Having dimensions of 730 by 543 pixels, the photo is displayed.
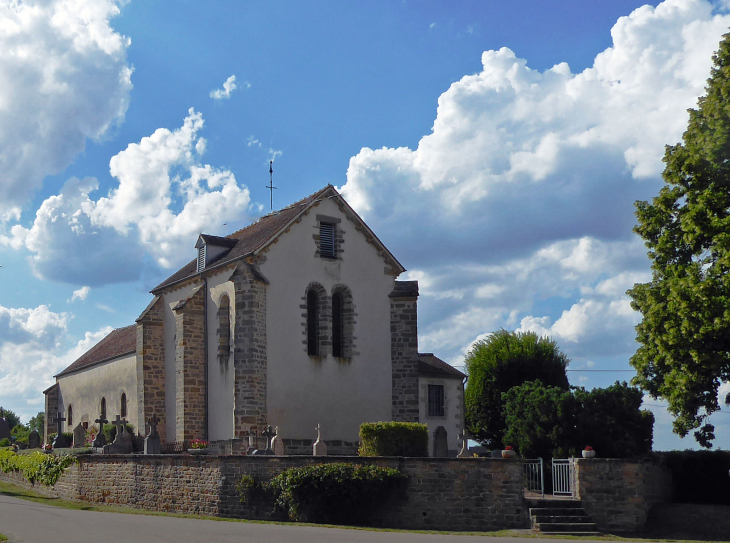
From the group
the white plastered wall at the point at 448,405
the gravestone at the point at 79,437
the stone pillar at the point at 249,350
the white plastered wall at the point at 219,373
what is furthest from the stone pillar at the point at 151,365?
the white plastered wall at the point at 448,405

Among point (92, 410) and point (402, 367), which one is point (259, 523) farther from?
point (92, 410)

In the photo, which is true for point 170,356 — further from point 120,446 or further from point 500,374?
point 500,374

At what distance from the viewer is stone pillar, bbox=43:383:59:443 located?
48.2 metres

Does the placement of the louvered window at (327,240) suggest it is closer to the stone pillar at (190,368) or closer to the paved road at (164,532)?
the stone pillar at (190,368)

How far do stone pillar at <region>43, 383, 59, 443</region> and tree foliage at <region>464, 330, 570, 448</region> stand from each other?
25153 millimetres

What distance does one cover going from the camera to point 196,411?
30406 millimetres

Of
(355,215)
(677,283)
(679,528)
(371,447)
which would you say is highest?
(355,215)

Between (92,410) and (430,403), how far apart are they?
18264 millimetres

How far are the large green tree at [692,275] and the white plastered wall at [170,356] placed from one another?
17272mm

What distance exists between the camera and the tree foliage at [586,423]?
93.6 ft

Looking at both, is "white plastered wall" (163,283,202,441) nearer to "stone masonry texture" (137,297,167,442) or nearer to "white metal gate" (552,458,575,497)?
"stone masonry texture" (137,297,167,442)

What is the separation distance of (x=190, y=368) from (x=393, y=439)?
381 inches

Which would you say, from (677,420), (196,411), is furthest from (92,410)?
(677,420)

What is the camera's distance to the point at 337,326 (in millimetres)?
30797
